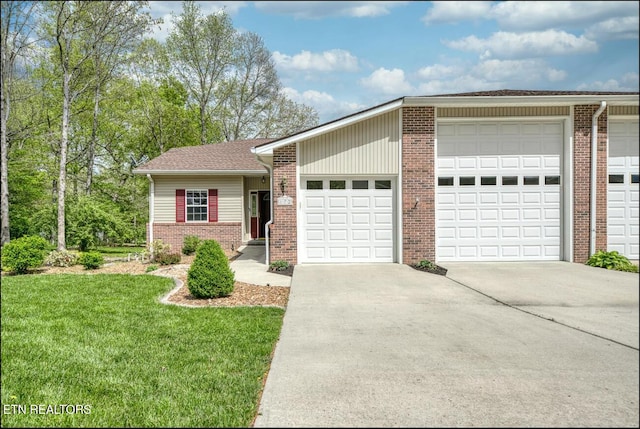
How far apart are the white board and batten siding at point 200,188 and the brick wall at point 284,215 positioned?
611 centimetres

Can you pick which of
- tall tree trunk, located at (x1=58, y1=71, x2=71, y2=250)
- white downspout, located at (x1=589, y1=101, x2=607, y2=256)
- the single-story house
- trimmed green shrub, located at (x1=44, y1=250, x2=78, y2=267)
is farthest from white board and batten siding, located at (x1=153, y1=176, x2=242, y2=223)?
white downspout, located at (x1=589, y1=101, x2=607, y2=256)

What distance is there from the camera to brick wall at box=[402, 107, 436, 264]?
366 inches

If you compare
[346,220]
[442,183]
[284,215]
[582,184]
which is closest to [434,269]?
[442,183]

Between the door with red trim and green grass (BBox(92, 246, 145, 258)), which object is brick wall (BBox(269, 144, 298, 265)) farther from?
the door with red trim

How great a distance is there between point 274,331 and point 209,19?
21.6 meters

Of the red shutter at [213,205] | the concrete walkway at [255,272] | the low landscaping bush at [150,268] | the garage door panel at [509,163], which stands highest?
the garage door panel at [509,163]

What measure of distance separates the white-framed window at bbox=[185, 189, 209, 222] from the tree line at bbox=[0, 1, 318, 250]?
2.29m

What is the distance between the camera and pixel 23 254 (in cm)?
874

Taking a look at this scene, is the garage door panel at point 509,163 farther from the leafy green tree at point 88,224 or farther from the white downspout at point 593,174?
the leafy green tree at point 88,224

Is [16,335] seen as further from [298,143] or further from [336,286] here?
[298,143]

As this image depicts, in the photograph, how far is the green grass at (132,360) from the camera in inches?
102

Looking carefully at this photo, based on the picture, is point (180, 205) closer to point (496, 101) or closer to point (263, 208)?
point (263, 208)

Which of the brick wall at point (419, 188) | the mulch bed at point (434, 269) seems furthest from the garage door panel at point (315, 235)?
the mulch bed at point (434, 269)

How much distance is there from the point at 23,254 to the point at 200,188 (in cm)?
699
